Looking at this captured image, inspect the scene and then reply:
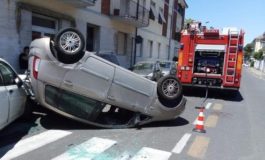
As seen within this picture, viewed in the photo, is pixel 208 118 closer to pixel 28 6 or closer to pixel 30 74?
pixel 30 74

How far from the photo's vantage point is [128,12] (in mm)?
21906

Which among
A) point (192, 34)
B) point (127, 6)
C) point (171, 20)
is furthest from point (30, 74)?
point (171, 20)

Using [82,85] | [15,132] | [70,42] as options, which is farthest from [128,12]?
[15,132]

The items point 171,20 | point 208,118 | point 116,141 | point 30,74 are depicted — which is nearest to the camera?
point 116,141

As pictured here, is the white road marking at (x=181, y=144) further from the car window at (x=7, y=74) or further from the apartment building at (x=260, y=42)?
the apartment building at (x=260, y=42)

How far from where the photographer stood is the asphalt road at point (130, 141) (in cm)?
532

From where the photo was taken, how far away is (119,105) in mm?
6973

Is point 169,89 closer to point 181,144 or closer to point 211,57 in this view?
point 181,144

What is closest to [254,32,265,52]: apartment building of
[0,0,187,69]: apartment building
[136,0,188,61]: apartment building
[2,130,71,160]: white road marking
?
[136,0,188,61]: apartment building

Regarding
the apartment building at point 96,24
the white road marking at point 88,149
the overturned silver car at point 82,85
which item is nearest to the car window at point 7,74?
the overturned silver car at point 82,85

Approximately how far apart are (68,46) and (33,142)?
2.05 m

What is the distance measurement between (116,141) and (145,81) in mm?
1802

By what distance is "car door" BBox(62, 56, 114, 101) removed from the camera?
648 centimetres

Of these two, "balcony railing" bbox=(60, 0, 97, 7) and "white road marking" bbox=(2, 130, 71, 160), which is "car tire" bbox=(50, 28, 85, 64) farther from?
"balcony railing" bbox=(60, 0, 97, 7)
